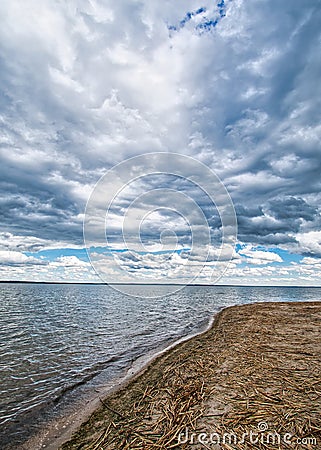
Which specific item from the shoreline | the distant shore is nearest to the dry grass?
the distant shore

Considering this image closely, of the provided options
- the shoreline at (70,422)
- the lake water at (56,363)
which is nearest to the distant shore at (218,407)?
the shoreline at (70,422)

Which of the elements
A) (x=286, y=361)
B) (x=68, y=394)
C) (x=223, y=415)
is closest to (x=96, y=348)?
(x=68, y=394)

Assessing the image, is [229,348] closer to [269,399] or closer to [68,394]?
[269,399]

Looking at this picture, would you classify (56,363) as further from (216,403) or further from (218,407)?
(218,407)

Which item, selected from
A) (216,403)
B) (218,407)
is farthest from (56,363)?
(218,407)

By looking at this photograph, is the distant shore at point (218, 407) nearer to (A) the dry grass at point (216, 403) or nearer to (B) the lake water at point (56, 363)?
(A) the dry grass at point (216, 403)

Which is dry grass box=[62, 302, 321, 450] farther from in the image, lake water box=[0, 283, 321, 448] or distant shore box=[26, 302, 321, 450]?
lake water box=[0, 283, 321, 448]

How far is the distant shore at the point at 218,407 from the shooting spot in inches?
213

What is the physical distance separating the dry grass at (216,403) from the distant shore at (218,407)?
0.02 metres

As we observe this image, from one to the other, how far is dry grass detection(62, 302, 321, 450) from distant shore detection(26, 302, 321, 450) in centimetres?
2

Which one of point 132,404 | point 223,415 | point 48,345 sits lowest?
point 48,345

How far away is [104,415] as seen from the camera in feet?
25.7

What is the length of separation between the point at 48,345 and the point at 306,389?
16.4 metres

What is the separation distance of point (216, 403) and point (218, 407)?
25 cm
